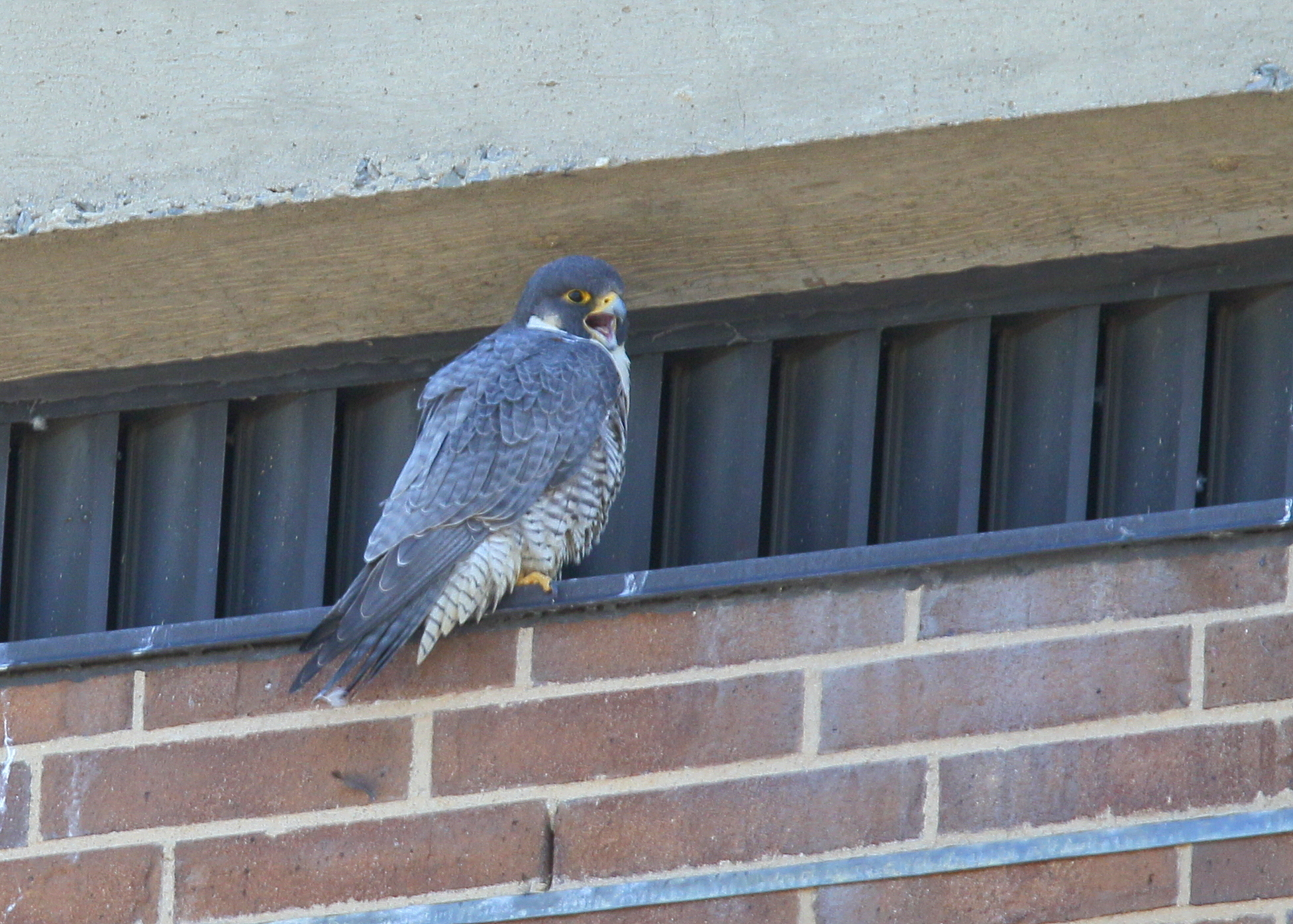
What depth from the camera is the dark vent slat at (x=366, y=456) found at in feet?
9.39

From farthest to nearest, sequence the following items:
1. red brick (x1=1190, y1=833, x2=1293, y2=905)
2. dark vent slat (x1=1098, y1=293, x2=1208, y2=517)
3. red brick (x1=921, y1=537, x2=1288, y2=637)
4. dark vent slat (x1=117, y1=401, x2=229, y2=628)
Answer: dark vent slat (x1=117, y1=401, x2=229, y2=628)
dark vent slat (x1=1098, y1=293, x2=1208, y2=517)
red brick (x1=921, y1=537, x2=1288, y2=637)
red brick (x1=1190, y1=833, x2=1293, y2=905)

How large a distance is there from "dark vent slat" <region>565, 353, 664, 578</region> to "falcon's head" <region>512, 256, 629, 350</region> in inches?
2.7

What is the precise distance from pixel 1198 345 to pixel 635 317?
0.79 m

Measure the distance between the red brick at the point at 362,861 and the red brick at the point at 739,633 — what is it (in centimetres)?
19

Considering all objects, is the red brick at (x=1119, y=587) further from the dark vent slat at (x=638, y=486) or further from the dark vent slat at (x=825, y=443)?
the dark vent slat at (x=638, y=486)

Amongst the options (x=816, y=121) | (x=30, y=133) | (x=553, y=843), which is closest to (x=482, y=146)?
(x=816, y=121)

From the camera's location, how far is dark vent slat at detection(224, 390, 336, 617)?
2.81 metres

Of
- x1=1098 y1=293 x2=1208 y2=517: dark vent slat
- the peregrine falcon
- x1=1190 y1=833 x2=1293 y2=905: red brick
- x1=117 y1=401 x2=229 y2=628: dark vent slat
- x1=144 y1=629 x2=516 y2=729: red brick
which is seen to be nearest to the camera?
x1=1190 y1=833 x2=1293 y2=905: red brick

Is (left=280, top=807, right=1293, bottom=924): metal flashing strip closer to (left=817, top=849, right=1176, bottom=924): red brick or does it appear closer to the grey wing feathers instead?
(left=817, top=849, right=1176, bottom=924): red brick

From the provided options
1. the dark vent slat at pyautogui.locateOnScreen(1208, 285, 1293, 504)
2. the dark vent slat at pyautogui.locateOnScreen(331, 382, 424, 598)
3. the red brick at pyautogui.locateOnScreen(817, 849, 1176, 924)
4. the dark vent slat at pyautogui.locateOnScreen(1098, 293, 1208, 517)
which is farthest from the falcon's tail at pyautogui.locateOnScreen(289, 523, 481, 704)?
the dark vent slat at pyautogui.locateOnScreen(1208, 285, 1293, 504)

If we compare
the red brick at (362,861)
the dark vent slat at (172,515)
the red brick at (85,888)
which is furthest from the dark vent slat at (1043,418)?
the red brick at (85,888)

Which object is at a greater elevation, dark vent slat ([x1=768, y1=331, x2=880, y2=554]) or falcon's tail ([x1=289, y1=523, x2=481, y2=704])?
dark vent slat ([x1=768, y1=331, x2=880, y2=554])

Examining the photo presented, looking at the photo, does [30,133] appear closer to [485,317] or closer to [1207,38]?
[485,317]

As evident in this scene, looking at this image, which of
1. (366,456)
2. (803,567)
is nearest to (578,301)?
(366,456)
